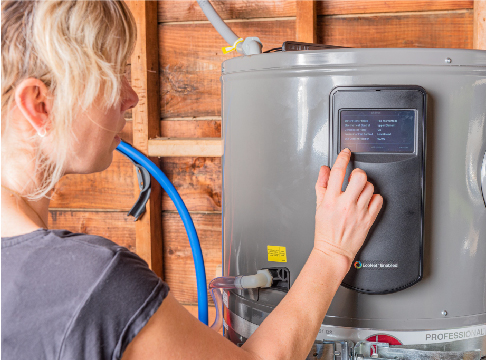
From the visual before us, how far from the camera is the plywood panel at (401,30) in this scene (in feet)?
4.67

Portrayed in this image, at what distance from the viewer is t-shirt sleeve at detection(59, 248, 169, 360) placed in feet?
1.84

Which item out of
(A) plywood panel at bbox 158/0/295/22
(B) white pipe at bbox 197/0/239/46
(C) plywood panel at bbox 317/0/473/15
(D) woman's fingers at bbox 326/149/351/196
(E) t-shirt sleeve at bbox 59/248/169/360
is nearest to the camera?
(E) t-shirt sleeve at bbox 59/248/169/360

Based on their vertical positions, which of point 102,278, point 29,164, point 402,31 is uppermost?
point 402,31

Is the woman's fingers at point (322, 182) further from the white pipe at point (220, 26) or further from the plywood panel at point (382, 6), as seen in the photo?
the plywood panel at point (382, 6)

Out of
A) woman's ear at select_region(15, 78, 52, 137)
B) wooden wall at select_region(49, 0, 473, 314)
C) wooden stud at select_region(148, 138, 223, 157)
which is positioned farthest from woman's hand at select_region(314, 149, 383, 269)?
wooden wall at select_region(49, 0, 473, 314)

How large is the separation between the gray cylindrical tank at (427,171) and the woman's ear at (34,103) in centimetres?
40

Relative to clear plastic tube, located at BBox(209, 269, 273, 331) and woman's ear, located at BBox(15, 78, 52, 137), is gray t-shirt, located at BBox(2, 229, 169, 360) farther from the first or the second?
clear plastic tube, located at BBox(209, 269, 273, 331)

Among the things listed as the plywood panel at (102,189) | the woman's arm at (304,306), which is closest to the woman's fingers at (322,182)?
the woman's arm at (304,306)

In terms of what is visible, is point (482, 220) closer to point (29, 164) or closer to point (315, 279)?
point (315, 279)

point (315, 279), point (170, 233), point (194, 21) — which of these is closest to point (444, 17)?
point (194, 21)

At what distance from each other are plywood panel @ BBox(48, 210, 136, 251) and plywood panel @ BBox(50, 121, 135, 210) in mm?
30

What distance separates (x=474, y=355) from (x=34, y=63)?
0.91 m

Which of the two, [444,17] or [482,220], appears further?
[444,17]

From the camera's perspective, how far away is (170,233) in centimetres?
176
